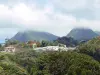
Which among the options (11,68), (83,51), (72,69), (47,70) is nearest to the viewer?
(72,69)

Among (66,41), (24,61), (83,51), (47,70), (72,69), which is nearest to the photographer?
(72,69)

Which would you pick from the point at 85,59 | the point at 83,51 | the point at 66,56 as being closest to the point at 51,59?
the point at 66,56

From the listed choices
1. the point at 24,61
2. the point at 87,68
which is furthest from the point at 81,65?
the point at 24,61

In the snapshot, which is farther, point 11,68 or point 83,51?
point 83,51

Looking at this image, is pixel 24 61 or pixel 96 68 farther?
pixel 24 61

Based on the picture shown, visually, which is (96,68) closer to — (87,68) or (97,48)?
(87,68)

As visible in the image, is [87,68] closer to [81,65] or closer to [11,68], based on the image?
[81,65]

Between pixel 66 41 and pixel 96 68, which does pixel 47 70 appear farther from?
pixel 66 41

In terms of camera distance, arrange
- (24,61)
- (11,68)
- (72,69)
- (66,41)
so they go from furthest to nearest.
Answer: (66,41) < (24,61) < (11,68) < (72,69)

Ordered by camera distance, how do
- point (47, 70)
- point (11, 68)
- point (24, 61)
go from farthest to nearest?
point (24, 61) < point (11, 68) < point (47, 70)
